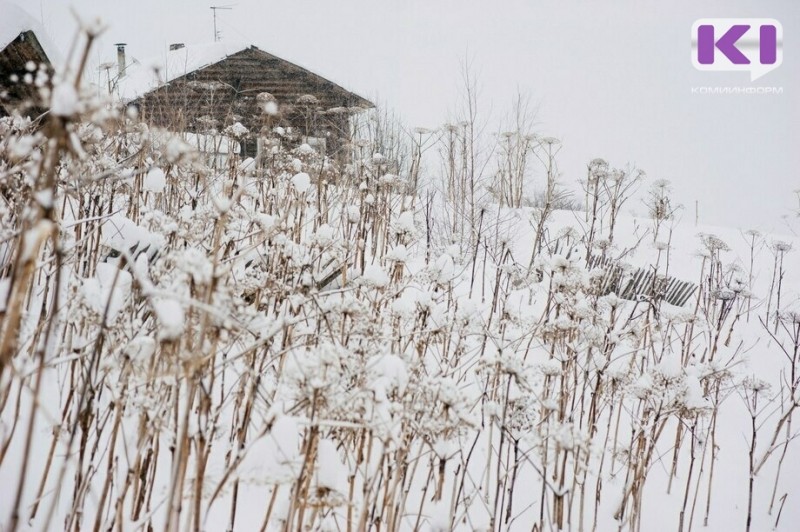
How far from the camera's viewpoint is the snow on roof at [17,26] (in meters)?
6.44

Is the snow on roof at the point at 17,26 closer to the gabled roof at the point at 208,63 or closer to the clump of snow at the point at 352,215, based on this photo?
the gabled roof at the point at 208,63

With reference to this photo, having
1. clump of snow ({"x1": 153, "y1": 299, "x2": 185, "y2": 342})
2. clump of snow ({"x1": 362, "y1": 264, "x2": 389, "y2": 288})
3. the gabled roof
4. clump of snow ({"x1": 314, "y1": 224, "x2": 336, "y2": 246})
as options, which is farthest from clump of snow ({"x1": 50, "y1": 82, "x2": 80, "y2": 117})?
the gabled roof

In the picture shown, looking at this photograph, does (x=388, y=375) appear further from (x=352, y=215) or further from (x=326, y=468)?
(x=352, y=215)

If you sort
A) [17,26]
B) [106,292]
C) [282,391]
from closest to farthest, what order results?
[282,391], [106,292], [17,26]

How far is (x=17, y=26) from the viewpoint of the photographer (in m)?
6.69

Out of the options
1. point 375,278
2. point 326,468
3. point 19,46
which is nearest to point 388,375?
point 326,468

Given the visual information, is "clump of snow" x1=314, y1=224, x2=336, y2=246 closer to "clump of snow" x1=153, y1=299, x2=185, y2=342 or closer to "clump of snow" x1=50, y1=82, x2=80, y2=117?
"clump of snow" x1=153, y1=299, x2=185, y2=342

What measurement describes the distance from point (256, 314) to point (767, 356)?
476 centimetres

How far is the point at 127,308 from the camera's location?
4.57ft

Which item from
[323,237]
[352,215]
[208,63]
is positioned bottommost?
[323,237]

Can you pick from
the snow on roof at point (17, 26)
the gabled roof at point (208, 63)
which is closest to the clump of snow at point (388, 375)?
the snow on roof at point (17, 26)

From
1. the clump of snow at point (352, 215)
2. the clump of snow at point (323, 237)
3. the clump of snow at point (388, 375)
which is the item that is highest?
the clump of snow at point (352, 215)

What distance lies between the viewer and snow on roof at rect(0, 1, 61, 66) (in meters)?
6.44

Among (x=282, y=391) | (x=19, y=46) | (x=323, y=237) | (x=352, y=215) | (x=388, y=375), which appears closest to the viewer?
(x=388, y=375)
